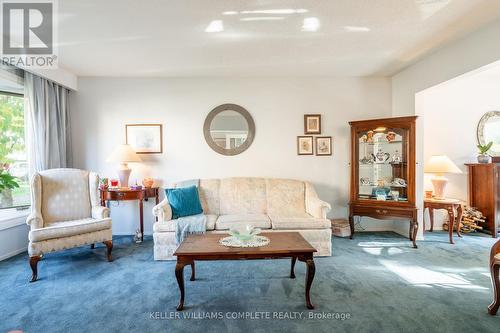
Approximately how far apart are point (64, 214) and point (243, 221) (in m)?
2.29

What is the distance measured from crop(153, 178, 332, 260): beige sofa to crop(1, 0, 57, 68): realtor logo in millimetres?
2238

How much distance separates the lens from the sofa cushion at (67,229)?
257 centimetres

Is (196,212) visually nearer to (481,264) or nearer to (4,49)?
(4,49)

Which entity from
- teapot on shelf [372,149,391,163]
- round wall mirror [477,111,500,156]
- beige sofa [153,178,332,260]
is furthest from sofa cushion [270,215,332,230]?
round wall mirror [477,111,500,156]

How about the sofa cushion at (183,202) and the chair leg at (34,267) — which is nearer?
the chair leg at (34,267)

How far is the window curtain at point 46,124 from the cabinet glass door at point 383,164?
15.0ft

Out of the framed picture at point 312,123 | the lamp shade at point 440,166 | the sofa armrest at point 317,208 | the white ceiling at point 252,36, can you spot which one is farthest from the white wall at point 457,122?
the sofa armrest at point 317,208

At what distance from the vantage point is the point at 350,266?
276 cm

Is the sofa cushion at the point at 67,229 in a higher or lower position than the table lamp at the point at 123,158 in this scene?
lower

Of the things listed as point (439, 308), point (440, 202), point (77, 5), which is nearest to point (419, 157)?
point (440, 202)

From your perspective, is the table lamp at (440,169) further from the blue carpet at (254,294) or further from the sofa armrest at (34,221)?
the sofa armrest at (34,221)

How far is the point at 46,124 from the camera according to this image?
11.6ft

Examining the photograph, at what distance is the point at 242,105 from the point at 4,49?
9.94ft

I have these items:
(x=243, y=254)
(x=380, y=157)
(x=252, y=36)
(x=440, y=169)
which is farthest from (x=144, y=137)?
(x=440, y=169)
